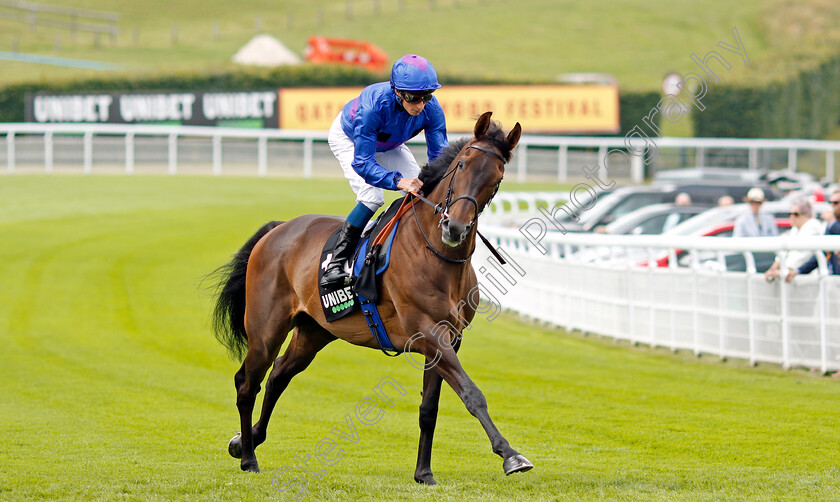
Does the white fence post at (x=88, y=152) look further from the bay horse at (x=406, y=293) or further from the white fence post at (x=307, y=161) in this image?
the bay horse at (x=406, y=293)


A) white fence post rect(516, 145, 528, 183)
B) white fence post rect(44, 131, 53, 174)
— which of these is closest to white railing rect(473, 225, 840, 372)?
white fence post rect(516, 145, 528, 183)

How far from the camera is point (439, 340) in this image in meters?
5.27

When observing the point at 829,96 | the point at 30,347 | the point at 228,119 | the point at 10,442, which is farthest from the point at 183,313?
the point at 829,96

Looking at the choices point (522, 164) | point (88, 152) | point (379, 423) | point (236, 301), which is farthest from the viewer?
point (522, 164)

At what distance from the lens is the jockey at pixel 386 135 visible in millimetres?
5555

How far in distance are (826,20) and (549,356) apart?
48862 millimetres

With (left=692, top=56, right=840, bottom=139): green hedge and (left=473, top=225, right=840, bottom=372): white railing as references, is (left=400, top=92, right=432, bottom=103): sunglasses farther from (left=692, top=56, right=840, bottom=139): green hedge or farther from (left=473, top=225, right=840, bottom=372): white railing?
(left=692, top=56, right=840, bottom=139): green hedge

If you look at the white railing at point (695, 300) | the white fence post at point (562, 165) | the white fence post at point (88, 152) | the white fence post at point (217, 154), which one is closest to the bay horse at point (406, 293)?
the white railing at point (695, 300)

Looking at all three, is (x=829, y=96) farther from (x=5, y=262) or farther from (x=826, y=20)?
(x=5, y=262)

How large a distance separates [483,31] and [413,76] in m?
56.7

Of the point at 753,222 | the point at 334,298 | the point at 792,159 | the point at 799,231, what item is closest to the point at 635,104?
the point at 792,159

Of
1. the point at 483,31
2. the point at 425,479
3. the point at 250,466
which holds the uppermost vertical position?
the point at 483,31

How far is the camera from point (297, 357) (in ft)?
21.4

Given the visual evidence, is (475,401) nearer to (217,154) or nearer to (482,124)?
(482,124)
